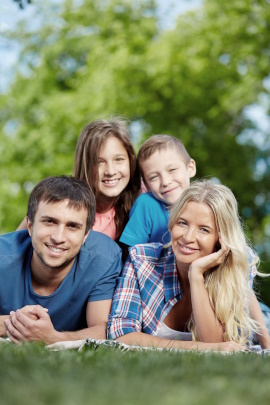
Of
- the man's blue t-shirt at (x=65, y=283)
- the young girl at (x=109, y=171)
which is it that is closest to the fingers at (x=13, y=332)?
the man's blue t-shirt at (x=65, y=283)

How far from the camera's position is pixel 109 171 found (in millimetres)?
5387

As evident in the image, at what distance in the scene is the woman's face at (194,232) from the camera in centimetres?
434

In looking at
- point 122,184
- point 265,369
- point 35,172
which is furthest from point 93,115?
point 265,369

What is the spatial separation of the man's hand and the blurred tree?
1401 centimetres

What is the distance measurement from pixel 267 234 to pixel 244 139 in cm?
455

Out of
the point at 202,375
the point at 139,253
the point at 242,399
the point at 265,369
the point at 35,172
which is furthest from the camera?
the point at 35,172

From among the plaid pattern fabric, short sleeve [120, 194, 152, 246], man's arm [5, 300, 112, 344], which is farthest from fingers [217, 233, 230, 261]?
man's arm [5, 300, 112, 344]

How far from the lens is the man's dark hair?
4.42 m

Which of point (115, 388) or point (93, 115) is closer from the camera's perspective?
point (115, 388)

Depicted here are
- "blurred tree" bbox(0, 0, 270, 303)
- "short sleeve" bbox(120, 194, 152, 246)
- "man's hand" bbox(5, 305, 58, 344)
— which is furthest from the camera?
"blurred tree" bbox(0, 0, 270, 303)

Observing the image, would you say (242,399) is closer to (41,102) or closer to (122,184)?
(122,184)

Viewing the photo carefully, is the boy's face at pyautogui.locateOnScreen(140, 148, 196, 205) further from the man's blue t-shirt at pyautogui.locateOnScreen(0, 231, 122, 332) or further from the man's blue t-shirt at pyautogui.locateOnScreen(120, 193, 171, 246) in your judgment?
the man's blue t-shirt at pyautogui.locateOnScreen(0, 231, 122, 332)

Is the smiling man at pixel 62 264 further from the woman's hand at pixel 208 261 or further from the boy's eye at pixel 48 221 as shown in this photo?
the woman's hand at pixel 208 261

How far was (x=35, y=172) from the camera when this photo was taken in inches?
860
